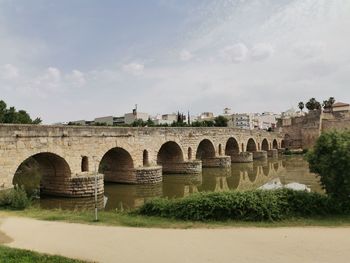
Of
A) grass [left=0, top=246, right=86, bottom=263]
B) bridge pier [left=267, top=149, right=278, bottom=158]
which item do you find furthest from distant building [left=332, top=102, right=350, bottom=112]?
grass [left=0, top=246, right=86, bottom=263]

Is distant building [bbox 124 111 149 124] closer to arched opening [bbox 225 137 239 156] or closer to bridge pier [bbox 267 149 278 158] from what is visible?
bridge pier [bbox 267 149 278 158]

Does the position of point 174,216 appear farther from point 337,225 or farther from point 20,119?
point 20,119

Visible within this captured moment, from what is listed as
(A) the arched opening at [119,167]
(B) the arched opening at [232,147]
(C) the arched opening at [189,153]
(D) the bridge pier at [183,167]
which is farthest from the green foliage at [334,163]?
(B) the arched opening at [232,147]

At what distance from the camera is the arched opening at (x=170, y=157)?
1118 inches

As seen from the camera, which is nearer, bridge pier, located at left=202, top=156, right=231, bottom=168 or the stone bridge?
the stone bridge

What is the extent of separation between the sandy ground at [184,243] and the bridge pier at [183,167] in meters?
18.8

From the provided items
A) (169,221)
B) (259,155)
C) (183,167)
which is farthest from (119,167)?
(259,155)

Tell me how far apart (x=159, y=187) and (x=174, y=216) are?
38.9 feet

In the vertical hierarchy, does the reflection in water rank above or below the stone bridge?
below

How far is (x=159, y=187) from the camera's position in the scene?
2177 cm

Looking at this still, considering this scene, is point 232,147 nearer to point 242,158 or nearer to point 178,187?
point 242,158

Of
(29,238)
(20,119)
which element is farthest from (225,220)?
(20,119)

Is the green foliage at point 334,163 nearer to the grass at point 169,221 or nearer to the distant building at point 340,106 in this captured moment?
the grass at point 169,221

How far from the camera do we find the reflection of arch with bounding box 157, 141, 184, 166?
1113 inches
